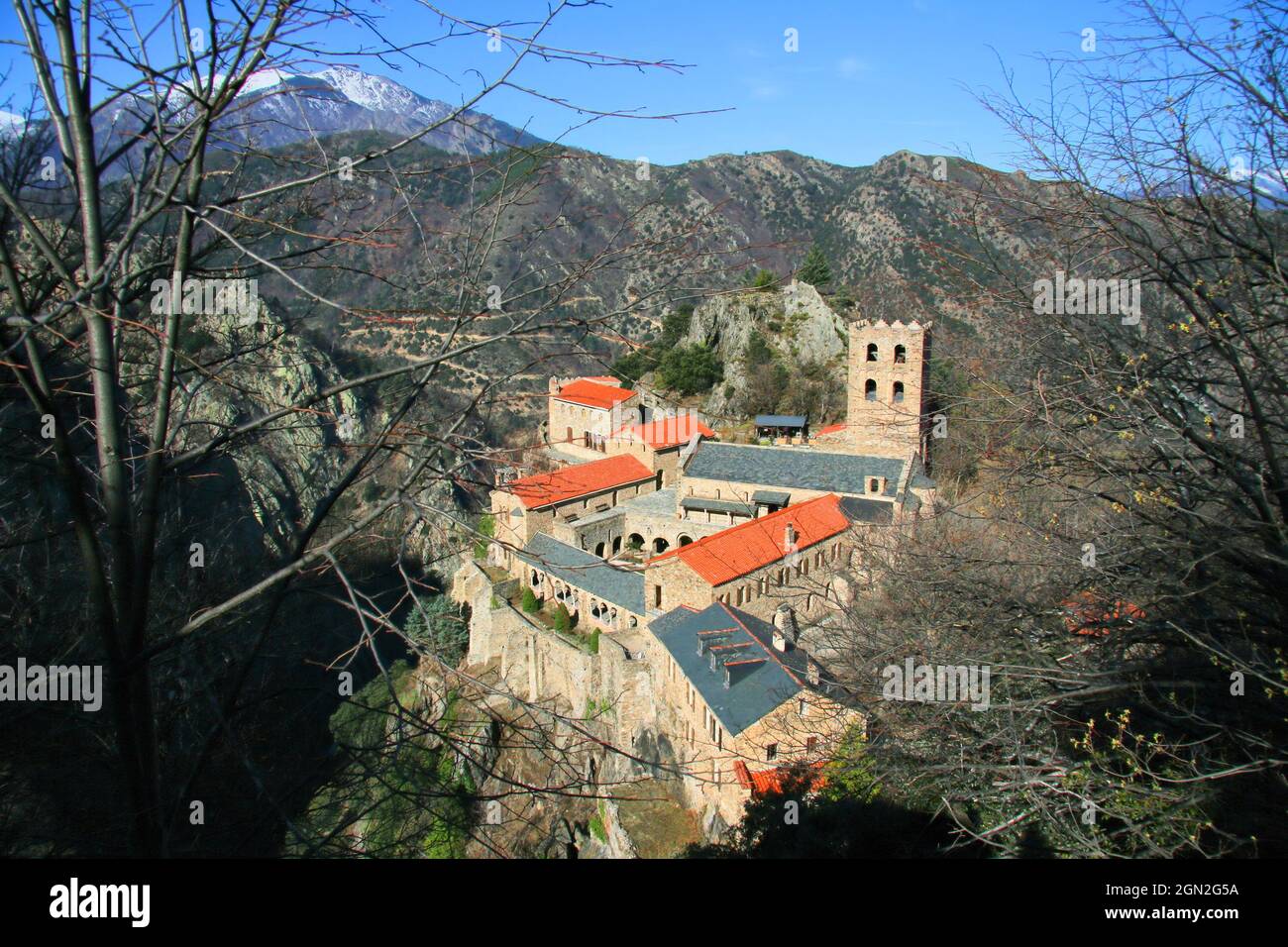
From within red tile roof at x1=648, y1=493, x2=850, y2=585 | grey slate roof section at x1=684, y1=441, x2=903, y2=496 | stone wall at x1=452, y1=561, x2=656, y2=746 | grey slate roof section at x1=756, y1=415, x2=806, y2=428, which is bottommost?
stone wall at x1=452, y1=561, x2=656, y2=746

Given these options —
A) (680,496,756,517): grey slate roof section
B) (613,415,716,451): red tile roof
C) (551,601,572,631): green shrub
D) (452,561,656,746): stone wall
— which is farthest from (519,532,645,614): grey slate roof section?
(613,415,716,451): red tile roof

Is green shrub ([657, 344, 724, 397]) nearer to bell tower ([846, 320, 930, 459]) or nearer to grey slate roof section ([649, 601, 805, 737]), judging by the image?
bell tower ([846, 320, 930, 459])

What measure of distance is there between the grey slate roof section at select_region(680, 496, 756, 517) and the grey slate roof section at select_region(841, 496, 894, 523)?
3289mm

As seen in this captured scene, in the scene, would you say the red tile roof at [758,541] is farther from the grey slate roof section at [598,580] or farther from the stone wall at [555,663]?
the stone wall at [555,663]

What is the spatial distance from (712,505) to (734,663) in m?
12.3

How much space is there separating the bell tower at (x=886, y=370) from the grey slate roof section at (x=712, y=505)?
539 cm

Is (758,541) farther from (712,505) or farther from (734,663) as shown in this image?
(734,663)

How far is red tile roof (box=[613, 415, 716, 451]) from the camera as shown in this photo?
32.7 metres

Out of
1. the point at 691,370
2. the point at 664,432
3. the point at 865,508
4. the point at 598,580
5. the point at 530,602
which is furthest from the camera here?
the point at 691,370

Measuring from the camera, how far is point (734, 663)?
14.3m

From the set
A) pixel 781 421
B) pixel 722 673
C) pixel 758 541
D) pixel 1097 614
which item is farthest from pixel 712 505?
pixel 1097 614

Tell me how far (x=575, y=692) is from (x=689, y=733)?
6.14 m
